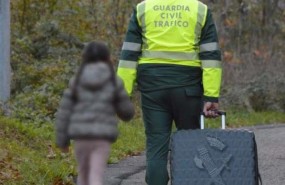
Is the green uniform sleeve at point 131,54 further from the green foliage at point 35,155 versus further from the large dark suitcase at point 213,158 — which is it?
the green foliage at point 35,155

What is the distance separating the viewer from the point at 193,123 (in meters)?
7.43

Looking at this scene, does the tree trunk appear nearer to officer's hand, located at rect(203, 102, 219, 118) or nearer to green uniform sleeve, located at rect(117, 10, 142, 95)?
green uniform sleeve, located at rect(117, 10, 142, 95)

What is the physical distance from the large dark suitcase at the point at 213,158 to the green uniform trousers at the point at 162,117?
0.43m

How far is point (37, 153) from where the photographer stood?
10.6 meters

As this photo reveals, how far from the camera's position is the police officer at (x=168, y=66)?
723 cm

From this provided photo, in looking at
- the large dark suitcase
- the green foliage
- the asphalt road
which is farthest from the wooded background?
the large dark suitcase

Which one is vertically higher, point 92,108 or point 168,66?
point 168,66

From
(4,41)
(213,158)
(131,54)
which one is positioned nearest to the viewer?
(213,158)

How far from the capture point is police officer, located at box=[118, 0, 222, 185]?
723cm

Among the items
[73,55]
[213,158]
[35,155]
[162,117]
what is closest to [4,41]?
[35,155]

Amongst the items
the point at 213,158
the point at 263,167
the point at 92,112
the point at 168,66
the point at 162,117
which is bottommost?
the point at 263,167

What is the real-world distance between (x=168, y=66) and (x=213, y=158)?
2.80ft

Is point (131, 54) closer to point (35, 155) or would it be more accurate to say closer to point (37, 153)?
point (35, 155)

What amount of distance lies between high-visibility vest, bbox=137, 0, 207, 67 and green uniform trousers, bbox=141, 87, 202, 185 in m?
0.25
